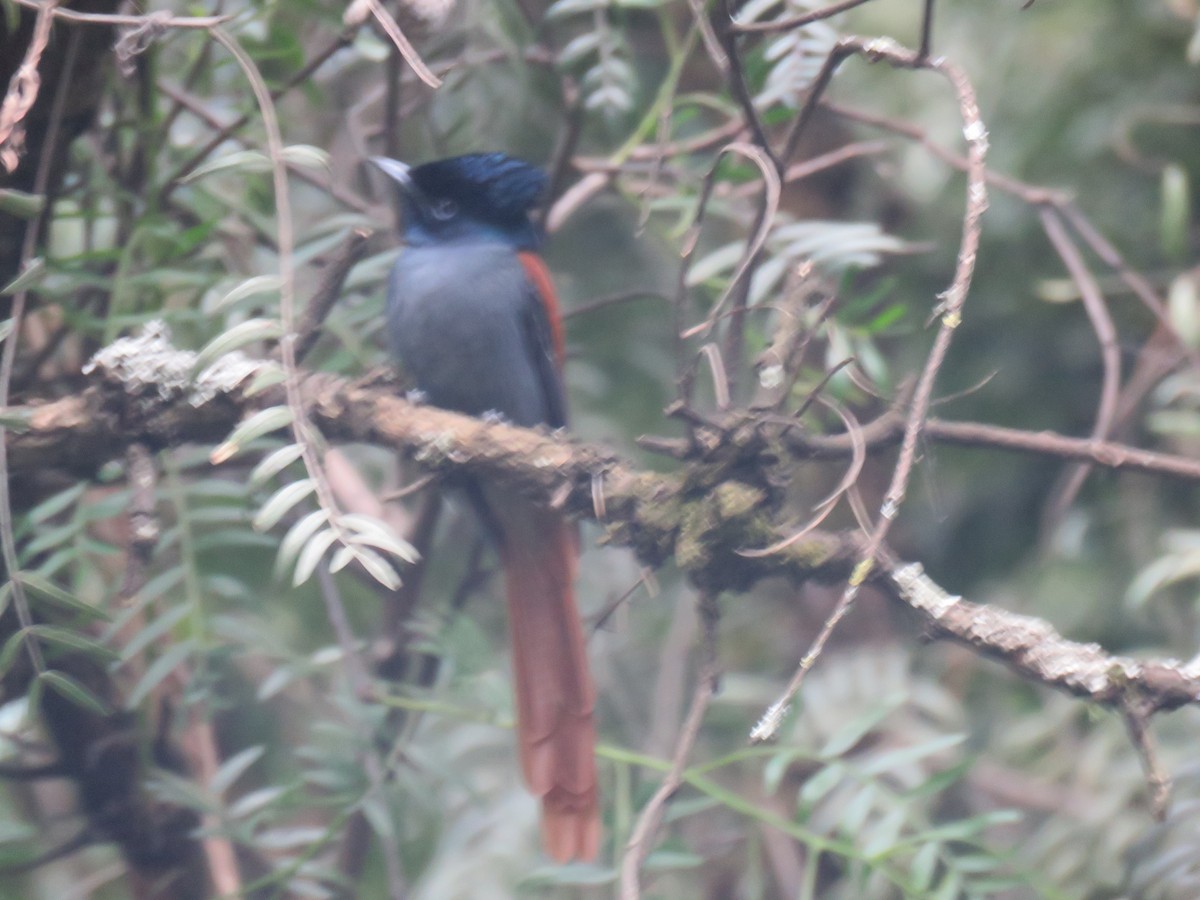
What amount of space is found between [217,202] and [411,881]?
142 cm

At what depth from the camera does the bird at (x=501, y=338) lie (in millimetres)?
2684

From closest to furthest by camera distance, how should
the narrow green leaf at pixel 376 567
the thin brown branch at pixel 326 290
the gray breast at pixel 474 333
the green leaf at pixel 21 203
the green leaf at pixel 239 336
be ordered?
1. the narrow green leaf at pixel 376 567
2. the green leaf at pixel 239 336
3. the green leaf at pixel 21 203
4. the thin brown branch at pixel 326 290
5. the gray breast at pixel 474 333

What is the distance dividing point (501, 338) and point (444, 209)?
31cm

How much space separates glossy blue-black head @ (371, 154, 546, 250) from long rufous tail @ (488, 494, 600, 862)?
0.60m

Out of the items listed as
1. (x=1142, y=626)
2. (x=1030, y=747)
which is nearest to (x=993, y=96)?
(x=1142, y=626)

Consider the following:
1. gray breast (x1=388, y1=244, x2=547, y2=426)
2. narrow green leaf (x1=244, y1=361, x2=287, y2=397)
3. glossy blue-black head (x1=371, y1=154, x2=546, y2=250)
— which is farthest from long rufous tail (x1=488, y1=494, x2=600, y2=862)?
narrow green leaf (x1=244, y1=361, x2=287, y2=397)

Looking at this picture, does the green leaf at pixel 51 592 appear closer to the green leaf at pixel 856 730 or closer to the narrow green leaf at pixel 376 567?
the narrow green leaf at pixel 376 567

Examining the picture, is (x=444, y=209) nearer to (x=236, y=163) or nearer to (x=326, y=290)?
(x=326, y=290)

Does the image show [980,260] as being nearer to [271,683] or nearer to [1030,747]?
[1030,747]

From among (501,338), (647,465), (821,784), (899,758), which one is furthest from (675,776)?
(647,465)

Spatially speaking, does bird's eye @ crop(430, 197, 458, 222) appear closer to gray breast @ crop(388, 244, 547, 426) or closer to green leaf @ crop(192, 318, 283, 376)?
gray breast @ crop(388, 244, 547, 426)

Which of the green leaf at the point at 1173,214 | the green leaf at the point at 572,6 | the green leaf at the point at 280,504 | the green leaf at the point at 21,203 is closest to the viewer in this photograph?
the green leaf at the point at 280,504

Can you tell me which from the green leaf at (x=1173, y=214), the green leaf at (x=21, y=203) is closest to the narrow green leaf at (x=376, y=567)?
the green leaf at (x=21, y=203)

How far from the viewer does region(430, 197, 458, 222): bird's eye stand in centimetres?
292
